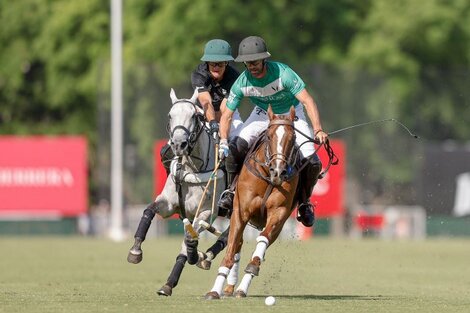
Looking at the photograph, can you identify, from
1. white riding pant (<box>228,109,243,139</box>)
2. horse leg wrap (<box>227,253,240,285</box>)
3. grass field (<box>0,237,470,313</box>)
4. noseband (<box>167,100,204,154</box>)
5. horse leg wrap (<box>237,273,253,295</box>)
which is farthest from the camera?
white riding pant (<box>228,109,243,139</box>)

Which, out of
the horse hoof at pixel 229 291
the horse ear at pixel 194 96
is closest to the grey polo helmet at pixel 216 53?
the horse ear at pixel 194 96

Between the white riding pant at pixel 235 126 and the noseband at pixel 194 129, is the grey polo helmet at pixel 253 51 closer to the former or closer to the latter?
the noseband at pixel 194 129

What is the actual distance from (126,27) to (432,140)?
11568mm

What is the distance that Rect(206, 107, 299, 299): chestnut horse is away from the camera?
15.1 meters

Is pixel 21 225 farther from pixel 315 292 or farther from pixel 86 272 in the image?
pixel 315 292

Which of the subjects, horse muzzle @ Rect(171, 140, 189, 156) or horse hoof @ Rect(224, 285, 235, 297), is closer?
horse muzzle @ Rect(171, 140, 189, 156)

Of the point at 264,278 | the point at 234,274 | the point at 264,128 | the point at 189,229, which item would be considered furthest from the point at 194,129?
the point at 264,278

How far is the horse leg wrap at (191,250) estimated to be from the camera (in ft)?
52.4

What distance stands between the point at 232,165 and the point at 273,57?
28.2 metres

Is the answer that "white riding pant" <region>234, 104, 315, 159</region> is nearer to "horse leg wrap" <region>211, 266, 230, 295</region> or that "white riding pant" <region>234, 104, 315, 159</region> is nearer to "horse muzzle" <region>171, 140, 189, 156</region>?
"horse muzzle" <region>171, 140, 189, 156</region>

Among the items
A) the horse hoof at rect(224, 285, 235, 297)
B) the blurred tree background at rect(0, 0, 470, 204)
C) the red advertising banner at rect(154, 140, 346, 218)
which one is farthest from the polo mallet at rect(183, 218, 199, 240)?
the blurred tree background at rect(0, 0, 470, 204)

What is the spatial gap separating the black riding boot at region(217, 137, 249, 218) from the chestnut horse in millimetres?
234

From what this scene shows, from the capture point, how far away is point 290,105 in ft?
53.7

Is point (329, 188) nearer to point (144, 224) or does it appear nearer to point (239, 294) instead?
point (144, 224)
